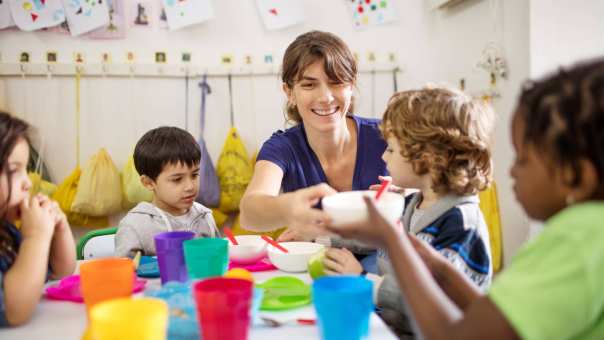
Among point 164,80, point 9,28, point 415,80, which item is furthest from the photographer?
point 415,80

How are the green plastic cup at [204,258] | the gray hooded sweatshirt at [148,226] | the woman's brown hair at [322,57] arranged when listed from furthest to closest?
the woman's brown hair at [322,57] < the gray hooded sweatshirt at [148,226] < the green plastic cup at [204,258]

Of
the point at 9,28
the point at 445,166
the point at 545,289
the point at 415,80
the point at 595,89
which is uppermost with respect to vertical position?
the point at 9,28

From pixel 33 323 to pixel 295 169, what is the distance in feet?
3.04

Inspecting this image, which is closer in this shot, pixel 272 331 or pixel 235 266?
pixel 272 331

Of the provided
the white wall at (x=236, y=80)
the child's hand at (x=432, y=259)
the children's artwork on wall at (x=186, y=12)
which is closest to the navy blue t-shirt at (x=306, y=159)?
the child's hand at (x=432, y=259)

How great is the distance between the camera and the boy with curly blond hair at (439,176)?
3.60 ft

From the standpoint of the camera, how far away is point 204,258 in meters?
0.98

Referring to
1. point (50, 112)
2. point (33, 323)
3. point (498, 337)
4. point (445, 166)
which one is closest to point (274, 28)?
point (50, 112)

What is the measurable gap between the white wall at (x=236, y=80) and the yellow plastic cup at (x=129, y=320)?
2.17m

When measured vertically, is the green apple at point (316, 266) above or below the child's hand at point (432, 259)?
below

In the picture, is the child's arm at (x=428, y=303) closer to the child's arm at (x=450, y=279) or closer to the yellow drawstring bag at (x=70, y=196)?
the child's arm at (x=450, y=279)

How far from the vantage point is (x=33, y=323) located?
0.94m

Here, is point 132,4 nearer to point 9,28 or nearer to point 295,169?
point 9,28

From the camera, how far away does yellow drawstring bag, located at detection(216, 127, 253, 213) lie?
2.82m
